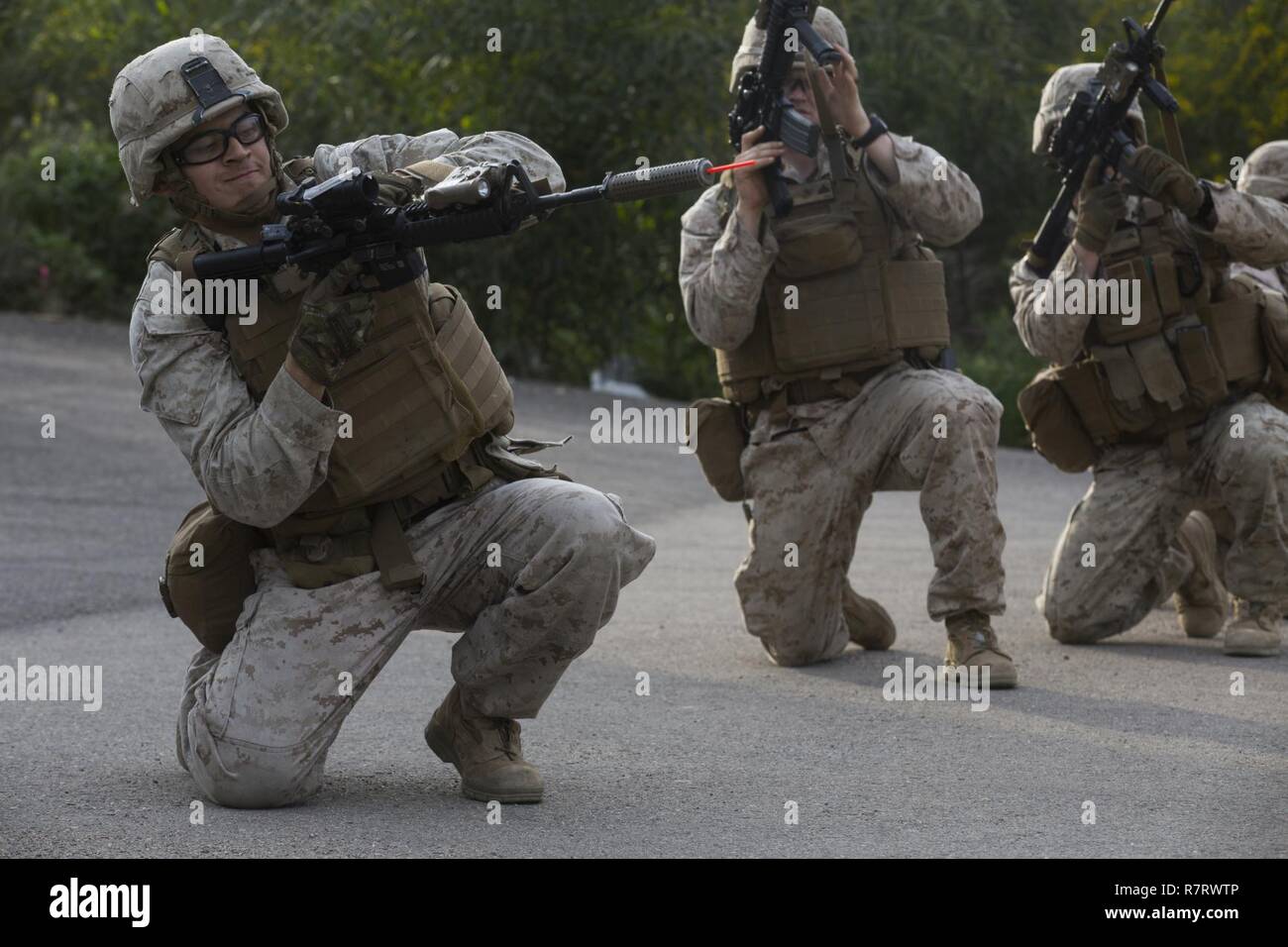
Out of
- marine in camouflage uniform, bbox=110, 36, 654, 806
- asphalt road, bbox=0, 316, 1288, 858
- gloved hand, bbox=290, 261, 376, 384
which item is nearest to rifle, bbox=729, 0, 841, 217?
marine in camouflage uniform, bbox=110, 36, 654, 806

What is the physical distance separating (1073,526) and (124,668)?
350 cm

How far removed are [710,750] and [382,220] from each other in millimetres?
1797

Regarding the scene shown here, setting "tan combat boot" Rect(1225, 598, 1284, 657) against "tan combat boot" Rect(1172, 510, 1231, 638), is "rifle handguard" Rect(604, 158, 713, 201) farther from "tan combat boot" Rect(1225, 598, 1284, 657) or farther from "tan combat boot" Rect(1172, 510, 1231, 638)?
"tan combat boot" Rect(1172, 510, 1231, 638)

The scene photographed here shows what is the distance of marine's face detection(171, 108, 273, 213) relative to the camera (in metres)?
4.64

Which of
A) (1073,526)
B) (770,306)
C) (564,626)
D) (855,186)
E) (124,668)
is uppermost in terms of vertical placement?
(855,186)

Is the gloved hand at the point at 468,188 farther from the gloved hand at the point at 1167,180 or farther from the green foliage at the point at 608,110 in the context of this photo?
the green foliage at the point at 608,110

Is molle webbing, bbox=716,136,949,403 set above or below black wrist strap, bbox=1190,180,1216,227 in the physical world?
below

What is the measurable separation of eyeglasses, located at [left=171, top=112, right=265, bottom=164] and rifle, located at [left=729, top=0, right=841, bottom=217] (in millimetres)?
1945

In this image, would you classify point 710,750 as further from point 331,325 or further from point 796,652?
point 331,325

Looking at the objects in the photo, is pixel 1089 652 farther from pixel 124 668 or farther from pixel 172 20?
pixel 172 20

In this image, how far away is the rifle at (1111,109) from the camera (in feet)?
21.6

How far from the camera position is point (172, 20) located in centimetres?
2055

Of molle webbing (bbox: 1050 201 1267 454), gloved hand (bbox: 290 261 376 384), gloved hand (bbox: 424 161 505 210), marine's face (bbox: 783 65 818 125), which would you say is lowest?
molle webbing (bbox: 1050 201 1267 454)
